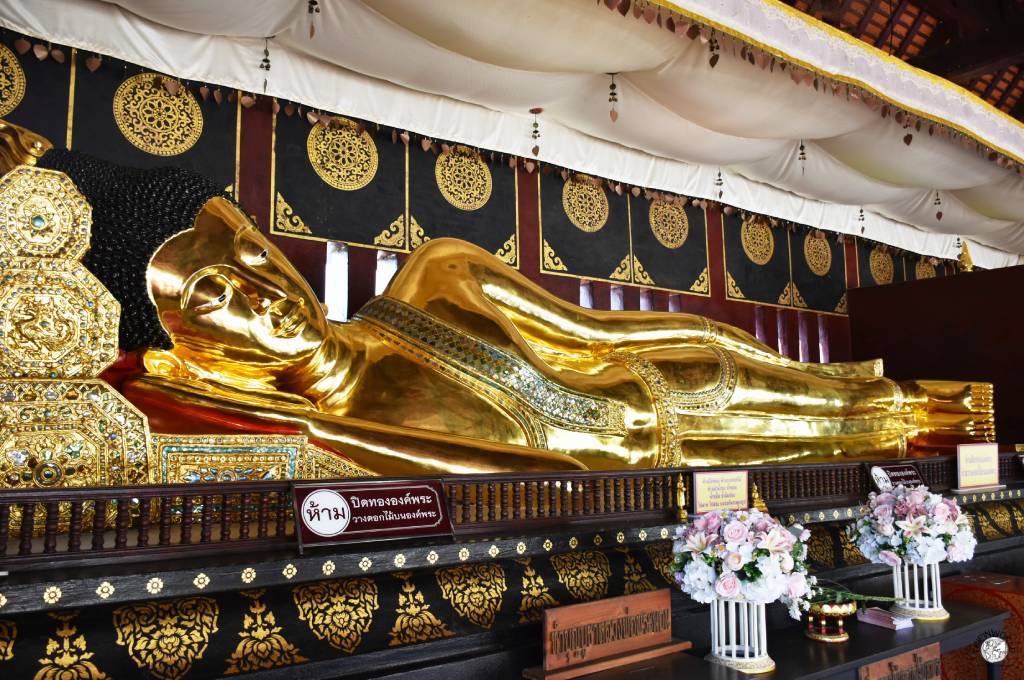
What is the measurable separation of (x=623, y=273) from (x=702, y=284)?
2.20 feet

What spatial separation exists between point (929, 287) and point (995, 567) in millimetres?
2319

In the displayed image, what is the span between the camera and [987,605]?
2531 mm

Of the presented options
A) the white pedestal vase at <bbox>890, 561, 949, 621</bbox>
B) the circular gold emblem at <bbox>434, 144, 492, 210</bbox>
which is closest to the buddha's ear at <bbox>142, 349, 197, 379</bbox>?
the circular gold emblem at <bbox>434, 144, 492, 210</bbox>

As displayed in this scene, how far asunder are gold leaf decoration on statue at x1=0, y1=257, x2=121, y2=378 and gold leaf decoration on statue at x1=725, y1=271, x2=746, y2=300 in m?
3.77

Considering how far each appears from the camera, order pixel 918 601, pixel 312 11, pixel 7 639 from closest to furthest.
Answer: pixel 7 639 → pixel 918 601 → pixel 312 11

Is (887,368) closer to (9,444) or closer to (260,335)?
(260,335)

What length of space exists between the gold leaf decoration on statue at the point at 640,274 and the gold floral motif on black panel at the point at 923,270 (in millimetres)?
2921

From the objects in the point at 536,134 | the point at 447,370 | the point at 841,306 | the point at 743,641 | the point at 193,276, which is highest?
the point at 536,134

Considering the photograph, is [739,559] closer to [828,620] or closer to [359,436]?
[828,620]

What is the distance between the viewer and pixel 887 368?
5.18 m

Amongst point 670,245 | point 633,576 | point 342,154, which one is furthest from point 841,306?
point 633,576

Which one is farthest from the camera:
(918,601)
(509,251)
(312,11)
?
(509,251)

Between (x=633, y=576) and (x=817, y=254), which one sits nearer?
(x=633, y=576)

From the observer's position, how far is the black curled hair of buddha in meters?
2.04
